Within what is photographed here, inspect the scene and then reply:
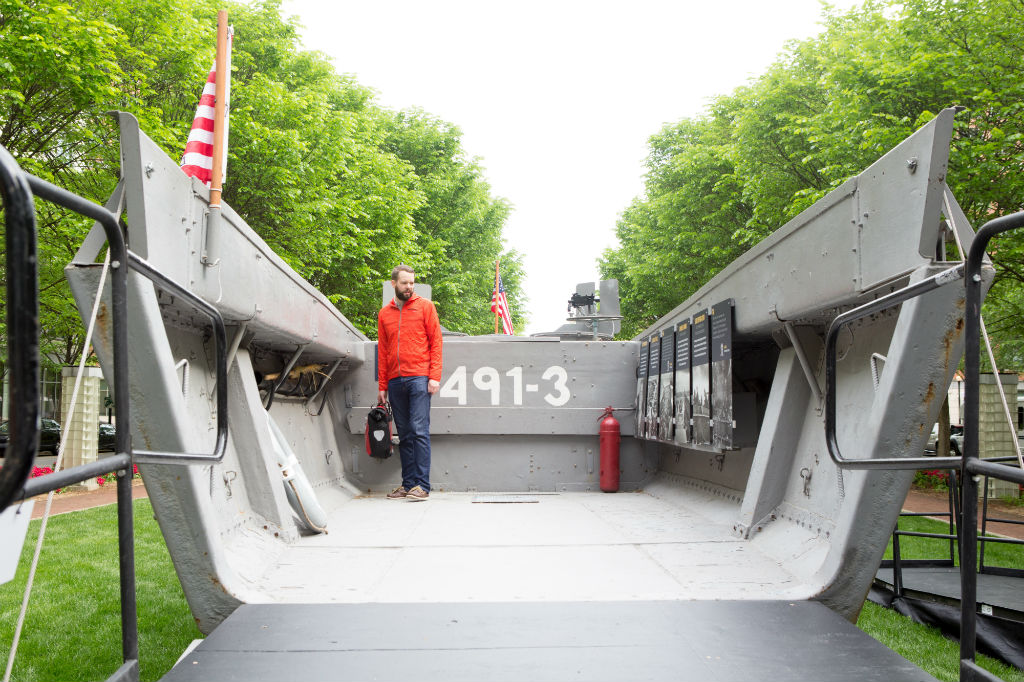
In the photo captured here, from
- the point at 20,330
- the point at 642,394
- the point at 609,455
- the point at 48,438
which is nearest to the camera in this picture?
the point at 20,330

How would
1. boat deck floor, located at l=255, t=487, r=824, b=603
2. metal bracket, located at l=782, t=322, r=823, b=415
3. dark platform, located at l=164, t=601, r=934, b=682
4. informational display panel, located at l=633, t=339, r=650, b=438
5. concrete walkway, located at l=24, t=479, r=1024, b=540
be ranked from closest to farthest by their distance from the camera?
dark platform, located at l=164, t=601, r=934, b=682 → boat deck floor, located at l=255, t=487, r=824, b=603 → metal bracket, located at l=782, t=322, r=823, b=415 → informational display panel, located at l=633, t=339, r=650, b=438 → concrete walkway, located at l=24, t=479, r=1024, b=540

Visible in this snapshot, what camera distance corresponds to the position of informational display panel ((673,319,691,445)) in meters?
5.16

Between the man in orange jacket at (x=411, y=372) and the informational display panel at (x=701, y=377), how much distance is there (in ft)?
6.68

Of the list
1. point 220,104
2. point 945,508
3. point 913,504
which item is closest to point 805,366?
point 220,104

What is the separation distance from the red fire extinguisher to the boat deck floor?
4.47 feet

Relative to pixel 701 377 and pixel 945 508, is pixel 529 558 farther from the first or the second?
pixel 945 508

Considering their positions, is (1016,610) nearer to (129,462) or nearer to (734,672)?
(734,672)

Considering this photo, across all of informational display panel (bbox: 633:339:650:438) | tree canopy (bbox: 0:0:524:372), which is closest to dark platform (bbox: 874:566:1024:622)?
informational display panel (bbox: 633:339:650:438)

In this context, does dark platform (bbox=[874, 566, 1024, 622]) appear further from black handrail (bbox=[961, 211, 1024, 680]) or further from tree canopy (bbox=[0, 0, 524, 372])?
tree canopy (bbox=[0, 0, 524, 372])

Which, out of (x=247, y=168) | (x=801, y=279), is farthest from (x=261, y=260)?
(x=247, y=168)

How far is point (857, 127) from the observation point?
11.9 meters

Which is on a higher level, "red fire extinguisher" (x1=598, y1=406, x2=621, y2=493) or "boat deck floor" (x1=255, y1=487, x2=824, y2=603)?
"red fire extinguisher" (x1=598, y1=406, x2=621, y2=493)

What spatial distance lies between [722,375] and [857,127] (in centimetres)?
931

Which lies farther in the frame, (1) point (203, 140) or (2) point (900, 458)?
(1) point (203, 140)
